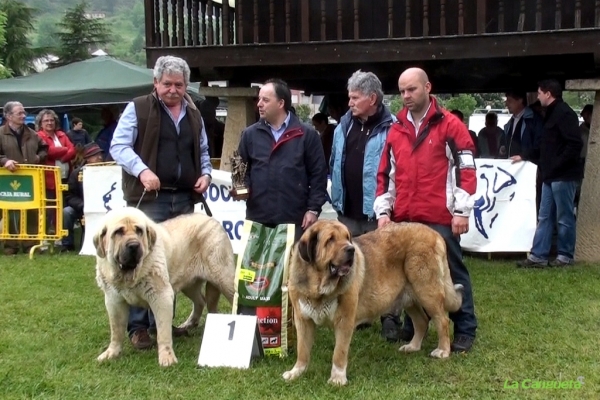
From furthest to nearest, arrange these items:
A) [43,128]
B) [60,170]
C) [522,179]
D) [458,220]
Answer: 1. [43,128]
2. [60,170]
3. [522,179]
4. [458,220]

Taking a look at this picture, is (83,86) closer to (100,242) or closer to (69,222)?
(69,222)

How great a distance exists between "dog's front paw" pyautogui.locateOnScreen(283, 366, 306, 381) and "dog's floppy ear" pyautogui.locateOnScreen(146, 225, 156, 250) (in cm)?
125

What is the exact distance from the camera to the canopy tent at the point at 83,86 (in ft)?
42.6

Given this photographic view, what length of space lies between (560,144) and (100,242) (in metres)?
5.81

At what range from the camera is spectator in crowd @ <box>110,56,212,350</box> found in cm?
514

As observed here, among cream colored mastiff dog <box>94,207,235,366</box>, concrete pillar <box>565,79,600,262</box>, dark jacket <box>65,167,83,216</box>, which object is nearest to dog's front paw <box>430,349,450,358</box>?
cream colored mastiff dog <box>94,207,235,366</box>

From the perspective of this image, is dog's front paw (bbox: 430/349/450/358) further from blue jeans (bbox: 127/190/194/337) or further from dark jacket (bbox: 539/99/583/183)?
dark jacket (bbox: 539/99/583/183)

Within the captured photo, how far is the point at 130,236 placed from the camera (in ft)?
14.9

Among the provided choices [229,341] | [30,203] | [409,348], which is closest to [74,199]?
[30,203]

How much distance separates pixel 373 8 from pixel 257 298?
6.62 meters

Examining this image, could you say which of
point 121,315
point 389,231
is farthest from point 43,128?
point 389,231

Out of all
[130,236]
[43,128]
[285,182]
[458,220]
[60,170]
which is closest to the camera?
[130,236]

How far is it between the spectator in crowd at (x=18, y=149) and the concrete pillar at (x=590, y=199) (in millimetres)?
7264

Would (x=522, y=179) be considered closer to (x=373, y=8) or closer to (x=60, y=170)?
(x=373, y=8)
